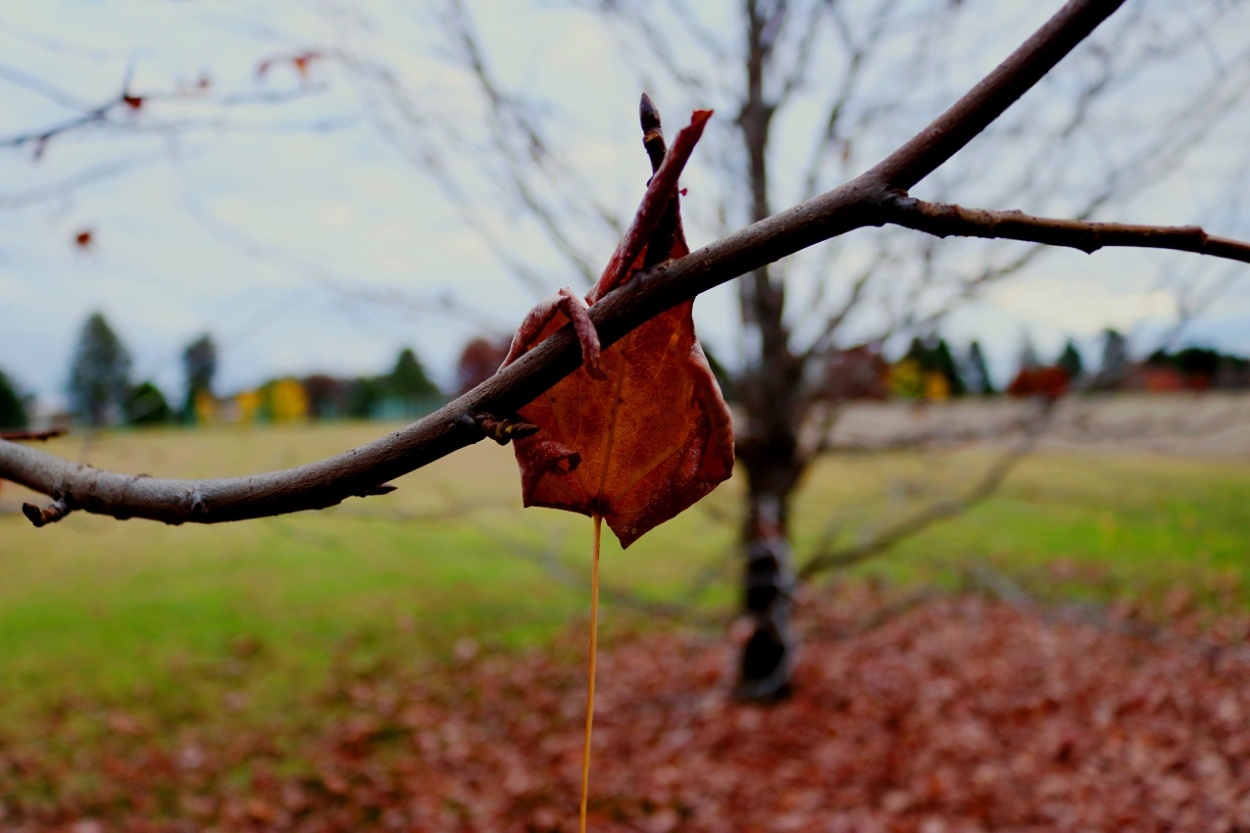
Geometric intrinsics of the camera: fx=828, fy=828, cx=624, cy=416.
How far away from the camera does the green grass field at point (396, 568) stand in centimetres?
599

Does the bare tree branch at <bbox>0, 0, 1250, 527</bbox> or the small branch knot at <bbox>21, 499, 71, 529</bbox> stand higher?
the bare tree branch at <bbox>0, 0, 1250, 527</bbox>

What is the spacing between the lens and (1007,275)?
4.31 meters

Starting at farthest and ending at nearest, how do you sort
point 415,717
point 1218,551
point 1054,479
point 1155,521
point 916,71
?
point 1054,479, point 1155,521, point 1218,551, point 415,717, point 916,71

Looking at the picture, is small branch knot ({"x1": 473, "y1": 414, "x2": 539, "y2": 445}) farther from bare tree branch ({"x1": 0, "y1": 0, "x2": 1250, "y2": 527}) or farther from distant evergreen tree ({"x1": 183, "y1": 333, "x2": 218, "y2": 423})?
distant evergreen tree ({"x1": 183, "y1": 333, "x2": 218, "y2": 423})

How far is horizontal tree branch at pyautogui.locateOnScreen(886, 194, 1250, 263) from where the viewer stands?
0.56m

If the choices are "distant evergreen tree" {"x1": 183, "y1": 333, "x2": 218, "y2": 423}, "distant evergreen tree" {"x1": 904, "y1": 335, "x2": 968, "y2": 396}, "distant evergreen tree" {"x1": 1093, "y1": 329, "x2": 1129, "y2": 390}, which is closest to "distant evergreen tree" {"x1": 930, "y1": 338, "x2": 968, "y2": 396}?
"distant evergreen tree" {"x1": 904, "y1": 335, "x2": 968, "y2": 396}

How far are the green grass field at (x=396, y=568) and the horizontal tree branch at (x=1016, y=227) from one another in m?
4.18

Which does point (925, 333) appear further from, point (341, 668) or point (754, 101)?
point (341, 668)

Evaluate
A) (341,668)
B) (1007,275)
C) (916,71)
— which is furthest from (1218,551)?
(341,668)

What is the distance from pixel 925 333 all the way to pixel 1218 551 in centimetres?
546

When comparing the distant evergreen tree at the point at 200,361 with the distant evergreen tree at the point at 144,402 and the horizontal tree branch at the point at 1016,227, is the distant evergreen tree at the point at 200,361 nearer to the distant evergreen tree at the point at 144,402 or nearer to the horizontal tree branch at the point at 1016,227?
the distant evergreen tree at the point at 144,402

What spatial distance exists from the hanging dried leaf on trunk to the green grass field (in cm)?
397

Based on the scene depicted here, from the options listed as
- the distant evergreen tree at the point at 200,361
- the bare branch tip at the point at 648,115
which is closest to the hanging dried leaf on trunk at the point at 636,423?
the bare branch tip at the point at 648,115

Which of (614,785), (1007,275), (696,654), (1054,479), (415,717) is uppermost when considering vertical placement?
(1054,479)
